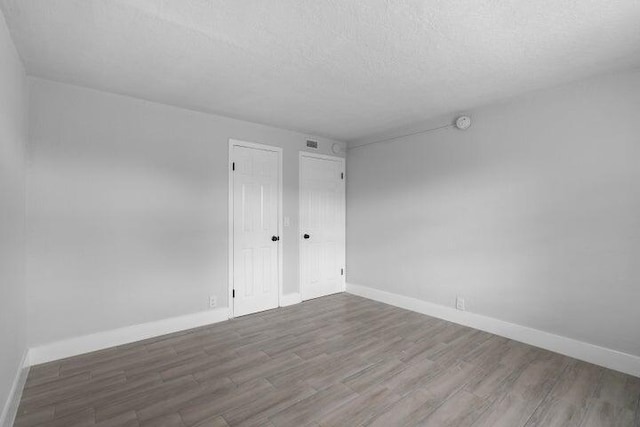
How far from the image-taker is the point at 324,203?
4730 millimetres

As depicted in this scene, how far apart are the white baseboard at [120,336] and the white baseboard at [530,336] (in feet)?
8.05

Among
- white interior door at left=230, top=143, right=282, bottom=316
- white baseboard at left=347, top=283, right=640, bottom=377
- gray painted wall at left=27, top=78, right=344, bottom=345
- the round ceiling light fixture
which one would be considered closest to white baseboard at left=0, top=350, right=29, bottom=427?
gray painted wall at left=27, top=78, right=344, bottom=345

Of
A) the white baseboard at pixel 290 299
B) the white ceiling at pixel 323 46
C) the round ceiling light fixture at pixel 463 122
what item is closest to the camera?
the white ceiling at pixel 323 46

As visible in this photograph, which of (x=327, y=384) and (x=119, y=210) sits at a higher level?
(x=119, y=210)

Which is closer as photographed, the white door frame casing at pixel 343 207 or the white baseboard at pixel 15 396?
the white baseboard at pixel 15 396

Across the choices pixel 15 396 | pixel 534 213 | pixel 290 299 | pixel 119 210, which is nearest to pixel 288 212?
pixel 290 299

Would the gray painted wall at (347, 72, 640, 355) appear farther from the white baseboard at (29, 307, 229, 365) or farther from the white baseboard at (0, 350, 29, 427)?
the white baseboard at (0, 350, 29, 427)

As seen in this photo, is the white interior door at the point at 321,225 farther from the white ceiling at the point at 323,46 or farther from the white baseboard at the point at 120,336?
the white ceiling at the point at 323,46

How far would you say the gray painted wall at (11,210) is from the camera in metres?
1.79

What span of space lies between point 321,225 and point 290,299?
1219mm

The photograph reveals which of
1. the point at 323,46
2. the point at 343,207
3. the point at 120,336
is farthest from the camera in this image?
the point at 343,207

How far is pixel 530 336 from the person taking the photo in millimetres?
2971

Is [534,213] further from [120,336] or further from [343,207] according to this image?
[120,336]

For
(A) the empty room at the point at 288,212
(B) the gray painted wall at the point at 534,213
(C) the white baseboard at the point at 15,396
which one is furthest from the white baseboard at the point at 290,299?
(C) the white baseboard at the point at 15,396
